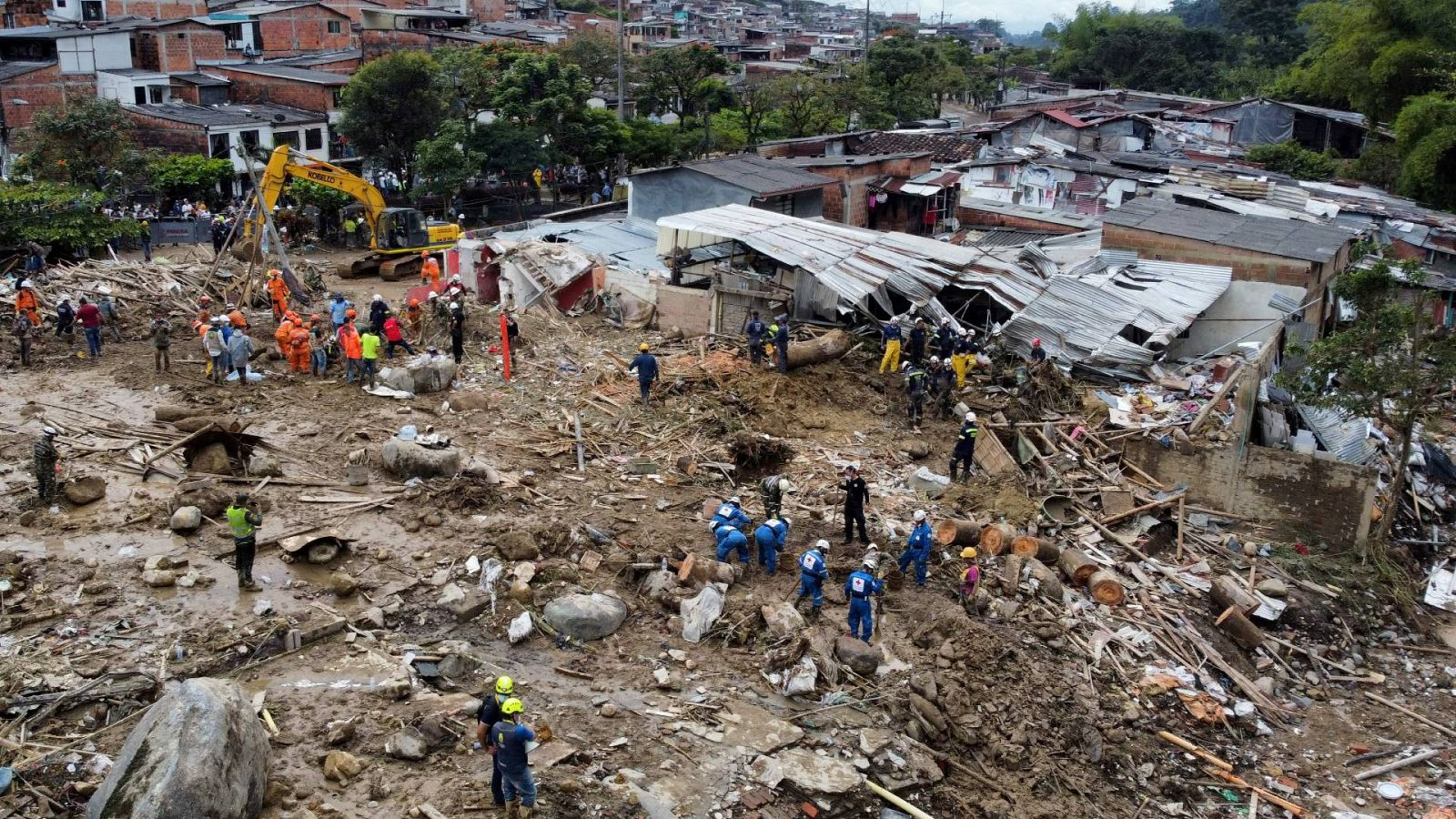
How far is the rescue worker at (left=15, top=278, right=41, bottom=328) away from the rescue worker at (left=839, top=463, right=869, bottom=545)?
14.5 m

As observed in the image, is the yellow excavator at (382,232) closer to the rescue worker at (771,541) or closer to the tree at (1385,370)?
the rescue worker at (771,541)

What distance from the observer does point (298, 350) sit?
18078 mm

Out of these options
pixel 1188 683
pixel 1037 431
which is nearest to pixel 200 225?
pixel 1037 431

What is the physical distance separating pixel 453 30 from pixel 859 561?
5541 cm

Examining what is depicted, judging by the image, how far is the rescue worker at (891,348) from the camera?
19156 mm

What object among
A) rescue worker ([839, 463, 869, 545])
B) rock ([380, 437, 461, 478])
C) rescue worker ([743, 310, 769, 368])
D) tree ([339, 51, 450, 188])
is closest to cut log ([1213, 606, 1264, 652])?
rescue worker ([839, 463, 869, 545])

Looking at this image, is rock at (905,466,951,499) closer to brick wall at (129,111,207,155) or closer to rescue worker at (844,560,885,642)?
rescue worker at (844,560,885,642)

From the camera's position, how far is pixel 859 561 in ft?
44.2

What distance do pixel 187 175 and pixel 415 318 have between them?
582 inches

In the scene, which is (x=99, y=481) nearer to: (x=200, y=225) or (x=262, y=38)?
(x=200, y=225)

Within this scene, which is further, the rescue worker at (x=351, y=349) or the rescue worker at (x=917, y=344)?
the rescue worker at (x=917, y=344)

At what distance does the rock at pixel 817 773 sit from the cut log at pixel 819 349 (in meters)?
9.94

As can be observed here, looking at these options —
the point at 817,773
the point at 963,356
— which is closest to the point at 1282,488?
the point at 963,356

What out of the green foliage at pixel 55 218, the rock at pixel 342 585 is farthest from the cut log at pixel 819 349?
the green foliage at pixel 55 218
